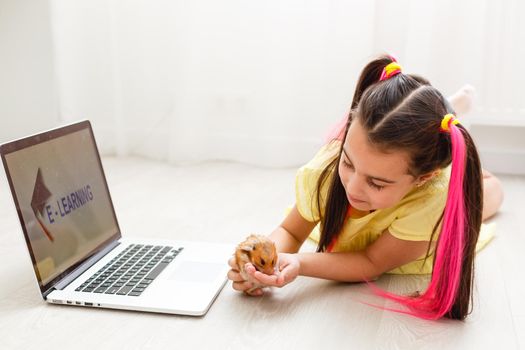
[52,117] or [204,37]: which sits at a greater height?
[204,37]

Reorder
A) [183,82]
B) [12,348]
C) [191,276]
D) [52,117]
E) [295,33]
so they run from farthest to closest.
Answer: [52,117] < [183,82] < [295,33] < [191,276] < [12,348]

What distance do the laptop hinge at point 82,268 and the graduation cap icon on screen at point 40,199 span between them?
0.23ft

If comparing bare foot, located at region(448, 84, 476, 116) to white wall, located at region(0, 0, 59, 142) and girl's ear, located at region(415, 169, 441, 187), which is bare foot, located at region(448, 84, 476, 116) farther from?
white wall, located at region(0, 0, 59, 142)

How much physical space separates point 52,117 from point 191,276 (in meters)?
1.35

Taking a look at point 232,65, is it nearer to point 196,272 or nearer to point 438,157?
point 196,272

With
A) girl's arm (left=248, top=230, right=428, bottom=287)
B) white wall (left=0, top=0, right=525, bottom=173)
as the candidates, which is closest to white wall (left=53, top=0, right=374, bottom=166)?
white wall (left=0, top=0, right=525, bottom=173)

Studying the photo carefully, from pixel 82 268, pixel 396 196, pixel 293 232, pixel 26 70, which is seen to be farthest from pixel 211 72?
pixel 396 196

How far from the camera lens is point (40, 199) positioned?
0.99 meters

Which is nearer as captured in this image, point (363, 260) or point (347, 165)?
point (347, 165)

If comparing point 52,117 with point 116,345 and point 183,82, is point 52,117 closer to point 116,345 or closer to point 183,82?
point 183,82

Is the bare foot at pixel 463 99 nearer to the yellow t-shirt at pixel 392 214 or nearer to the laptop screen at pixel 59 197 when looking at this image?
the yellow t-shirt at pixel 392 214

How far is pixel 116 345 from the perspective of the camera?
0.87m

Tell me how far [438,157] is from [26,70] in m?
1.69

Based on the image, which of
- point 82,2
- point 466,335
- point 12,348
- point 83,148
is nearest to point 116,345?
point 12,348
